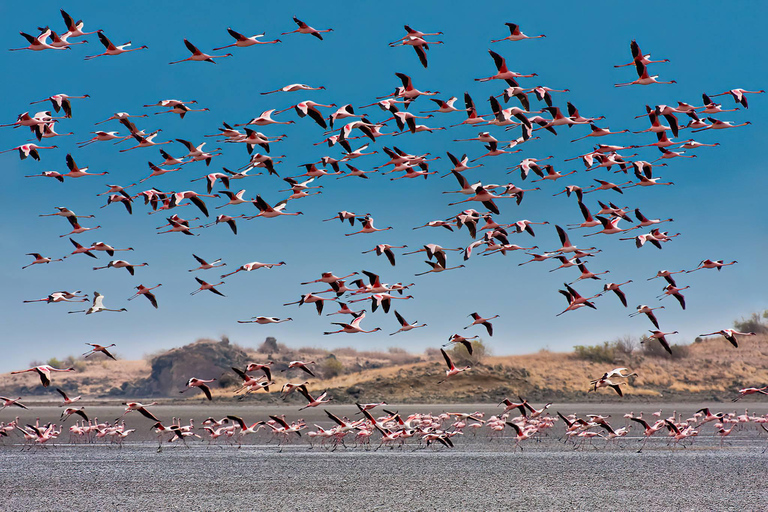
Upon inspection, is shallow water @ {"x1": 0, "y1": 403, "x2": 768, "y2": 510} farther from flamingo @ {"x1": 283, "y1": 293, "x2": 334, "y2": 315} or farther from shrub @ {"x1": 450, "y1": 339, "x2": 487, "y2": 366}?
shrub @ {"x1": 450, "y1": 339, "x2": 487, "y2": 366}

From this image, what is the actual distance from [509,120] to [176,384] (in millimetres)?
70963

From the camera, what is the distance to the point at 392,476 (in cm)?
2636

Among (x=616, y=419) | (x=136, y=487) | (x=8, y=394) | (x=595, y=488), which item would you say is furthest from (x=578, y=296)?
(x=8, y=394)

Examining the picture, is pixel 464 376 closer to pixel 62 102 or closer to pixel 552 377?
pixel 552 377

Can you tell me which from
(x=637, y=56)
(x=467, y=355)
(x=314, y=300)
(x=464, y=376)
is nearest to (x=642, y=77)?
(x=637, y=56)

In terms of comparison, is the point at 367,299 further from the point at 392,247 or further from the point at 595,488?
the point at 595,488

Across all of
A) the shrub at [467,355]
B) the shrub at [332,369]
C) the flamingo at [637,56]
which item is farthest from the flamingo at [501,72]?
the shrub at [332,369]

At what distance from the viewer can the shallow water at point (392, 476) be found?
21641mm

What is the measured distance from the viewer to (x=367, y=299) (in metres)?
28.2

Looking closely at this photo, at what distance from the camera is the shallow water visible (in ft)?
71.0

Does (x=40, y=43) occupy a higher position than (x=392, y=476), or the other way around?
(x=40, y=43)

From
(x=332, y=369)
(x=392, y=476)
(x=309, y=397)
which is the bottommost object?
(x=392, y=476)

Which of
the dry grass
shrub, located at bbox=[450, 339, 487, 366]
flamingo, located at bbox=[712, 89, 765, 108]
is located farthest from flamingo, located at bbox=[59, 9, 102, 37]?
shrub, located at bbox=[450, 339, 487, 366]

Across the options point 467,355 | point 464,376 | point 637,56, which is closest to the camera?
point 637,56
